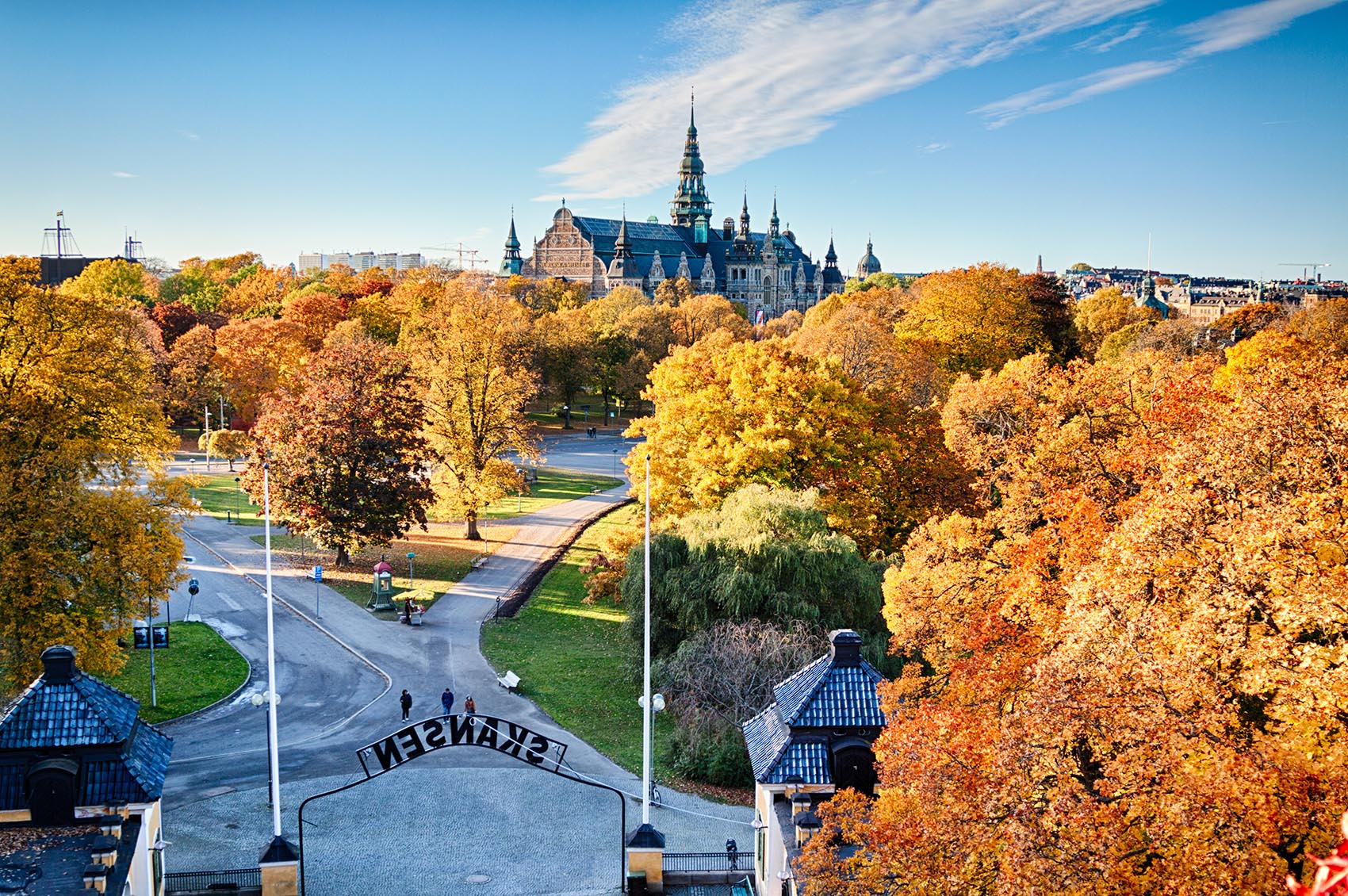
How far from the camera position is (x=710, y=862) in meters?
19.9

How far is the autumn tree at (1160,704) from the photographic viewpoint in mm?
10406

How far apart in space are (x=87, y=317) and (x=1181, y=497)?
27.6 m

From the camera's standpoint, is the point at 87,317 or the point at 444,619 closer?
the point at 87,317

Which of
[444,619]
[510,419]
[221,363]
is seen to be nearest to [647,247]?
[221,363]

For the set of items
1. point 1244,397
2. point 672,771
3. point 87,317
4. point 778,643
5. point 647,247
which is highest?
point 647,247

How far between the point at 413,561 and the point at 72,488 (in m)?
18.7

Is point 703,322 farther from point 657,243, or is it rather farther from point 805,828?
point 805,828

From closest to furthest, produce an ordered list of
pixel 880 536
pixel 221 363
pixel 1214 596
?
pixel 1214 596 < pixel 880 536 < pixel 221 363

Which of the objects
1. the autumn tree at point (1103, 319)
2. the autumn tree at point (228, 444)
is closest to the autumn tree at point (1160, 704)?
the autumn tree at point (228, 444)

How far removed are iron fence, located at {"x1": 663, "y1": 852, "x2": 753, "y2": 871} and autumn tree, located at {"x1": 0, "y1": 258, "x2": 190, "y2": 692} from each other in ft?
46.0

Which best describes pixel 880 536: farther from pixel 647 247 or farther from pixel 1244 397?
pixel 647 247

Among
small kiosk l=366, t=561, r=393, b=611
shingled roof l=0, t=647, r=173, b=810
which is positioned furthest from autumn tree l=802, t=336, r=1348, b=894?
small kiosk l=366, t=561, r=393, b=611

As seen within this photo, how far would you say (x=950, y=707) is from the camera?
49.6ft

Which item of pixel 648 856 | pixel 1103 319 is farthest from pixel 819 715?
pixel 1103 319
